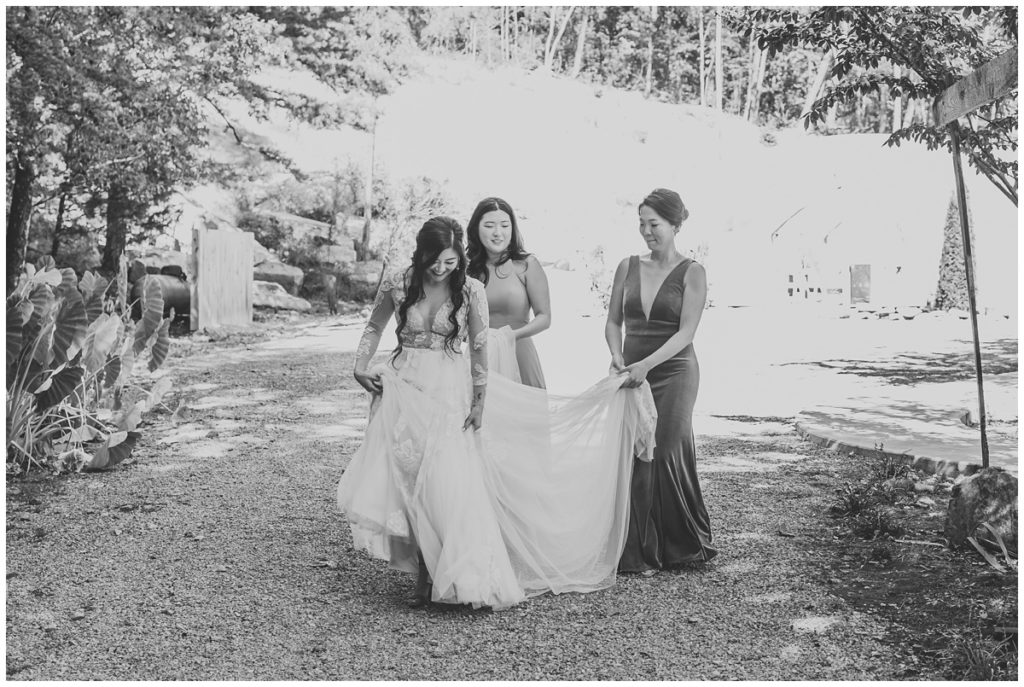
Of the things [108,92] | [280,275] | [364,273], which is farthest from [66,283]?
[364,273]

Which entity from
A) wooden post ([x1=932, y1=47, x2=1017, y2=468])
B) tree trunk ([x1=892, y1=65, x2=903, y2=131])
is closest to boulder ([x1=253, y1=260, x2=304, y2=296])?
wooden post ([x1=932, y1=47, x2=1017, y2=468])

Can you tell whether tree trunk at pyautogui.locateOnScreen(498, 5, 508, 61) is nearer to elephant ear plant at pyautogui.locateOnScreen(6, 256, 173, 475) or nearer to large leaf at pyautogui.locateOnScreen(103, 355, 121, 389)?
large leaf at pyautogui.locateOnScreen(103, 355, 121, 389)

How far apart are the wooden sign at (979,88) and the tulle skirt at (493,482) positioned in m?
2.06

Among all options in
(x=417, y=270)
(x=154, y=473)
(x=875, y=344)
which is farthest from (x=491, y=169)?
(x=417, y=270)

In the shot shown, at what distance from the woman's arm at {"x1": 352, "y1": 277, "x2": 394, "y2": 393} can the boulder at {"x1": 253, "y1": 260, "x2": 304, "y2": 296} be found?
1569 centimetres

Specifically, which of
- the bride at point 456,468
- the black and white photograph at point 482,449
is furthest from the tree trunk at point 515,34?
the bride at point 456,468

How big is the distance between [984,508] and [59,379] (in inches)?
222

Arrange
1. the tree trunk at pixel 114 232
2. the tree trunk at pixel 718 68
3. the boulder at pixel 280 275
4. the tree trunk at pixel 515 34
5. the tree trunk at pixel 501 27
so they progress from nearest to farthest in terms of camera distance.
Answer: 1. the tree trunk at pixel 114 232
2. the boulder at pixel 280 275
3. the tree trunk at pixel 718 68
4. the tree trunk at pixel 501 27
5. the tree trunk at pixel 515 34

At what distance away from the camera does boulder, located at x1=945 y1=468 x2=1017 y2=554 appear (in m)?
4.92

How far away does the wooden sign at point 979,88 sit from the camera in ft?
15.3

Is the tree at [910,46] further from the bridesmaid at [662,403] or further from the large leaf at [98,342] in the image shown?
the large leaf at [98,342]

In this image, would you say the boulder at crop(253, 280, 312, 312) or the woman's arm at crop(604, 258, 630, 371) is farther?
the boulder at crop(253, 280, 312, 312)

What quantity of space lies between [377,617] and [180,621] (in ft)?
2.55

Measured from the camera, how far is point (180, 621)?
428 cm
